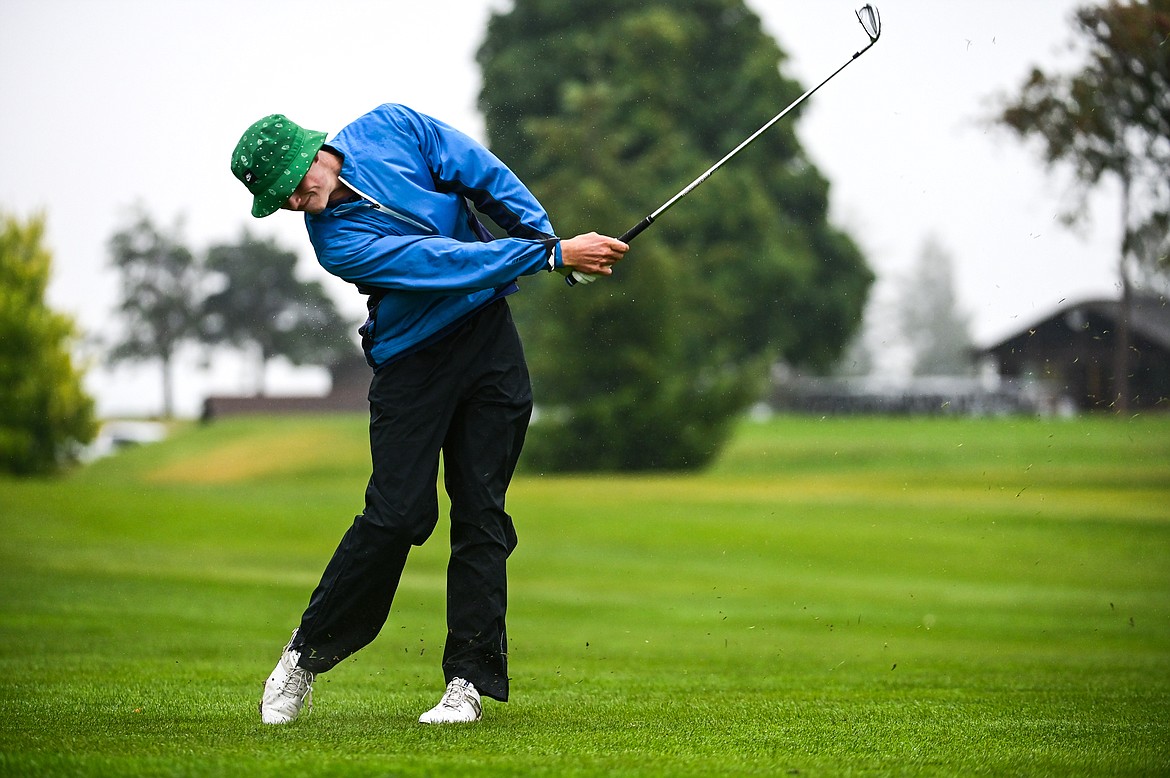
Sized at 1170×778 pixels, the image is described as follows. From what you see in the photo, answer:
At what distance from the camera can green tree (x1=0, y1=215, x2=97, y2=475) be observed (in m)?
33.2

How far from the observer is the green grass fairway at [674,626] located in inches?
170

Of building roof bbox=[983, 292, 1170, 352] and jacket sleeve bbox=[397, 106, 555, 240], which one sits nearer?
jacket sleeve bbox=[397, 106, 555, 240]

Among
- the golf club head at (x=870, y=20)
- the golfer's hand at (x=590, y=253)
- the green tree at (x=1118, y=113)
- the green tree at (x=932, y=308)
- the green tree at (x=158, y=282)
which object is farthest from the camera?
the green tree at (x=932, y=308)

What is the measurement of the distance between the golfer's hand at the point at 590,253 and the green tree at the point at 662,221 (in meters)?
24.9

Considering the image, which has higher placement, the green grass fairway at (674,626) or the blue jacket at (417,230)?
the blue jacket at (417,230)

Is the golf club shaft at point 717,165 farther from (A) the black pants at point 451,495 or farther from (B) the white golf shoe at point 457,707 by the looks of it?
(B) the white golf shoe at point 457,707

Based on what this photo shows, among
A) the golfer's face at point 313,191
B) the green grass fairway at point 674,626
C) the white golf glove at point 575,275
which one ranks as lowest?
the green grass fairway at point 674,626

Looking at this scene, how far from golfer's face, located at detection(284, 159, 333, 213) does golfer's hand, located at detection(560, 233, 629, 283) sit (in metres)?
0.79

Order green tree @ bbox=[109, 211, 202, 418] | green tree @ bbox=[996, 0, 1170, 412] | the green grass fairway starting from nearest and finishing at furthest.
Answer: the green grass fairway → green tree @ bbox=[996, 0, 1170, 412] → green tree @ bbox=[109, 211, 202, 418]

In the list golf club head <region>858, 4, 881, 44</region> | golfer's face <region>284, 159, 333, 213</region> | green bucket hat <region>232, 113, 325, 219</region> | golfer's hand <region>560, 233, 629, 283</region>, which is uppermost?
golf club head <region>858, 4, 881, 44</region>

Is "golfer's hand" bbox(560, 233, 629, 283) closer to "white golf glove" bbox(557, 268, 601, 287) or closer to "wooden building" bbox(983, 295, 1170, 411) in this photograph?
"white golf glove" bbox(557, 268, 601, 287)

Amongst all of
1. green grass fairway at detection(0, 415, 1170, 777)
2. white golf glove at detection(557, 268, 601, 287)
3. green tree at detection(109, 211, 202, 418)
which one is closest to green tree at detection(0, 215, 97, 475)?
green grass fairway at detection(0, 415, 1170, 777)

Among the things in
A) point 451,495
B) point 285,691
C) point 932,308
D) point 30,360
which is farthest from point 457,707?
point 932,308

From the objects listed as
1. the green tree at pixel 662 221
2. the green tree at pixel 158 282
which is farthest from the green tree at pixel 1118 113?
the green tree at pixel 158 282
